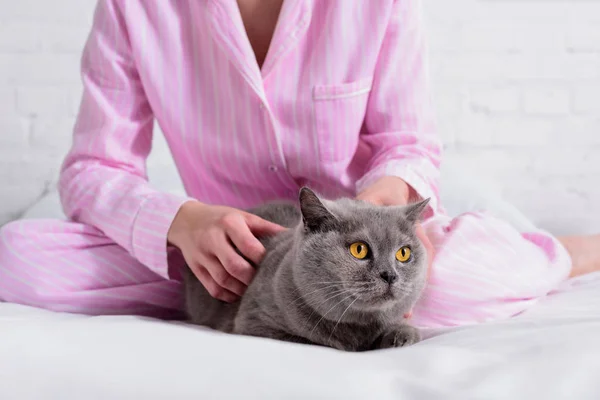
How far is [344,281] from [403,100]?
0.57m

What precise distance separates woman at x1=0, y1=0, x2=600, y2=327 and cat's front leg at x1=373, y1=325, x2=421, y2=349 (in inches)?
10.2

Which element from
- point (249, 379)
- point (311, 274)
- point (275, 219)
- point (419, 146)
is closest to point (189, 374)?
point (249, 379)

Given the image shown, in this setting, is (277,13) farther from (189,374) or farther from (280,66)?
(189,374)

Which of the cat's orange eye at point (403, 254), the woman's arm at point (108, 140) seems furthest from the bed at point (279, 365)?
the woman's arm at point (108, 140)

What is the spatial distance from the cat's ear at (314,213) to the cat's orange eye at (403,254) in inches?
3.8

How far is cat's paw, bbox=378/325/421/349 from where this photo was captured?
2.97 feet

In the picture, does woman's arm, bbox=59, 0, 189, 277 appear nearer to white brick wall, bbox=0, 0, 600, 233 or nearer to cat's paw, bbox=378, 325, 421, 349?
cat's paw, bbox=378, 325, 421, 349

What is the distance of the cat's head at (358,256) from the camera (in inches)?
34.0

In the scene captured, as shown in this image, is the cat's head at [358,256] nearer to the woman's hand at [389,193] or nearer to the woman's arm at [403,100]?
the woman's hand at [389,193]

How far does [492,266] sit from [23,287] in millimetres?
809

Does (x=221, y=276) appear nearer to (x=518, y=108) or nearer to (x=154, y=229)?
(x=154, y=229)

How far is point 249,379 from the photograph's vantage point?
2.15 feet

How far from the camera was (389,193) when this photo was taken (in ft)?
3.82

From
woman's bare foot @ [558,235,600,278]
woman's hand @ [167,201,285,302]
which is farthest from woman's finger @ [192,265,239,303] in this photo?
woman's bare foot @ [558,235,600,278]
